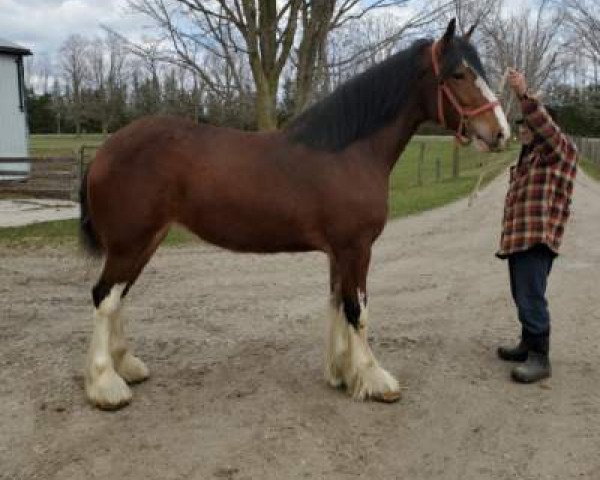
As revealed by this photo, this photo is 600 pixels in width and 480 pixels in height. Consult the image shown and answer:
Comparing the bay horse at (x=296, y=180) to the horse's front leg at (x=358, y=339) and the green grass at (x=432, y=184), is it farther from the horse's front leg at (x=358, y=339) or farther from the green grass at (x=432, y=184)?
the green grass at (x=432, y=184)

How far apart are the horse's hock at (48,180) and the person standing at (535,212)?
495 inches

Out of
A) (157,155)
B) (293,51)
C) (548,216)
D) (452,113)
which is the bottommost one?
(548,216)

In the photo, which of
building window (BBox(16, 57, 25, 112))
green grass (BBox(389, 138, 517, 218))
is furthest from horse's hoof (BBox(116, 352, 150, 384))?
building window (BBox(16, 57, 25, 112))

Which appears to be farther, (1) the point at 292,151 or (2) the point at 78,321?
(2) the point at 78,321

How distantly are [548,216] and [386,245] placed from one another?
16.4 feet

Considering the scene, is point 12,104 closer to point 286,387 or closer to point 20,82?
point 20,82

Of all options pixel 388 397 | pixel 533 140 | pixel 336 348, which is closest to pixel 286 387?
pixel 336 348

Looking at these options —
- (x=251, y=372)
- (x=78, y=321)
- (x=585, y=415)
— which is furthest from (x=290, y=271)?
(x=585, y=415)

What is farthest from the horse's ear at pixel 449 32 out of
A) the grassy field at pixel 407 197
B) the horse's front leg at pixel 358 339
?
the horse's front leg at pixel 358 339

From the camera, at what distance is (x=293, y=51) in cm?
1345

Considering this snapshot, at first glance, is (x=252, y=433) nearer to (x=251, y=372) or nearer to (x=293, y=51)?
(x=251, y=372)

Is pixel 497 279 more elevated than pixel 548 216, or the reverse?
pixel 548 216

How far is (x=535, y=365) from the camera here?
4.13m

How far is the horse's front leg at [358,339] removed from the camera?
12.1 feet
